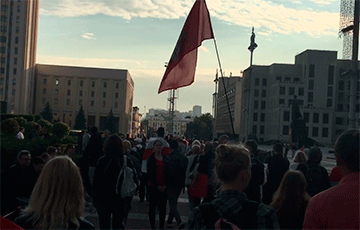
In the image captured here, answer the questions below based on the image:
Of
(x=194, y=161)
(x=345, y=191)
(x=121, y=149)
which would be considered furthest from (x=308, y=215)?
(x=194, y=161)

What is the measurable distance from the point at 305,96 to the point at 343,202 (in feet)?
324

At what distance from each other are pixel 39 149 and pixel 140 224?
4.55 m

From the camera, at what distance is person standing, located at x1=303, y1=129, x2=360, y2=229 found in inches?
111

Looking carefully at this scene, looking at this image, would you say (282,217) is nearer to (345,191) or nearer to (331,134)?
(345,191)

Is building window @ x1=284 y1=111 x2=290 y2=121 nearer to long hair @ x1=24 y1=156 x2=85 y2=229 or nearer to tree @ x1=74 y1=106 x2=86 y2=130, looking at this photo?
tree @ x1=74 y1=106 x2=86 y2=130

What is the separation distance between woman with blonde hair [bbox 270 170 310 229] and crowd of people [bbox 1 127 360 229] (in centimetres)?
1

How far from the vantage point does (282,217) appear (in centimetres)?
503

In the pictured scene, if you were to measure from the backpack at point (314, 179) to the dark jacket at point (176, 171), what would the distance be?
235 cm

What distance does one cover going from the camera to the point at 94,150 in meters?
11.0

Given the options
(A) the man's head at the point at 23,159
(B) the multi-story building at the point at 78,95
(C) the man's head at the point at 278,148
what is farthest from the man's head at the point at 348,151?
(B) the multi-story building at the point at 78,95

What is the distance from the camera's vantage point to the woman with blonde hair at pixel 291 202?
5004 mm

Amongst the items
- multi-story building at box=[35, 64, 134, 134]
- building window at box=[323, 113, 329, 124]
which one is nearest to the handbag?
building window at box=[323, 113, 329, 124]

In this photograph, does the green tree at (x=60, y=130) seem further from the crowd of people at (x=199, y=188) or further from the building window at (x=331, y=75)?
the building window at (x=331, y=75)

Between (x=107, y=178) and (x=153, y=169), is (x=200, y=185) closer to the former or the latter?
(x=153, y=169)
